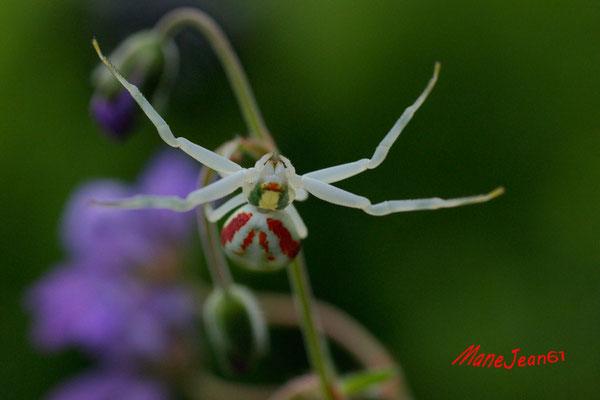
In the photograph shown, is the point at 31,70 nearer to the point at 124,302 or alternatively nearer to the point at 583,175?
the point at 124,302

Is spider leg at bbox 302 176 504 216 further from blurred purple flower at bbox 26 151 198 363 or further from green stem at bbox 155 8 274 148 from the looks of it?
blurred purple flower at bbox 26 151 198 363

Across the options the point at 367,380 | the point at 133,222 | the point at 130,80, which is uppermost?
the point at 133,222

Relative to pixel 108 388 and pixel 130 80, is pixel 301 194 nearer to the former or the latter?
pixel 130 80

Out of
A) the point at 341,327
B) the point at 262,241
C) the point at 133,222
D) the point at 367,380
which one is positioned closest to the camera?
the point at 262,241

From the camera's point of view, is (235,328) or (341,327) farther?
(341,327)

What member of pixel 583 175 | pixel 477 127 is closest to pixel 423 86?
pixel 477 127

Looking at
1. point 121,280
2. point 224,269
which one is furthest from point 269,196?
point 121,280

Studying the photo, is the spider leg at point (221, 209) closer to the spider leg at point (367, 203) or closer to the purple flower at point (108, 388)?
the spider leg at point (367, 203)
